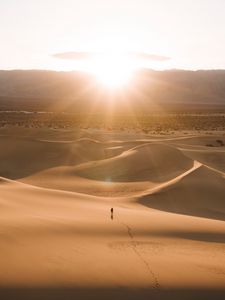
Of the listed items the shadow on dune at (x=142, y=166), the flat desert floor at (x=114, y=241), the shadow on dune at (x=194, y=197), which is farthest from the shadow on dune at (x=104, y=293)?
the shadow on dune at (x=142, y=166)

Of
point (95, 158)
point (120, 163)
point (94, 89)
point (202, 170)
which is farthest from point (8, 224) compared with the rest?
point (94, 89)

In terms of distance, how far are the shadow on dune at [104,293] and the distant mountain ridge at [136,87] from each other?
116 metres

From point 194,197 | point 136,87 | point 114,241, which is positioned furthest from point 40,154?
point 136,87

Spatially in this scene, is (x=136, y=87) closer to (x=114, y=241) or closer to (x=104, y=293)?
(x=114, y=241)

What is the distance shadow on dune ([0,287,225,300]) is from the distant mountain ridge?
381ft

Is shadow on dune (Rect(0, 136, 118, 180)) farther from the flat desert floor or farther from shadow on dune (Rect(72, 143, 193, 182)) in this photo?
the flat desert floor

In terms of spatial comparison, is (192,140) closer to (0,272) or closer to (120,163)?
(120,163)

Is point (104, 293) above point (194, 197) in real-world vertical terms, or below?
below

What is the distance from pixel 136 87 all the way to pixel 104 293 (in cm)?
14965

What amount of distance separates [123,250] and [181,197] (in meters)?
8.41

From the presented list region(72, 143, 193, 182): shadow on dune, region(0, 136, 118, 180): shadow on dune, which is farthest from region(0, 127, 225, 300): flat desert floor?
region(0, 136, 118, 180): shadow on dune

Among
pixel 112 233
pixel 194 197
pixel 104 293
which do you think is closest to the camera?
pixel 104 293

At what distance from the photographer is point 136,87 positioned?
505 ft

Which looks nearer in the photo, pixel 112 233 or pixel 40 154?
pixel 112 233
